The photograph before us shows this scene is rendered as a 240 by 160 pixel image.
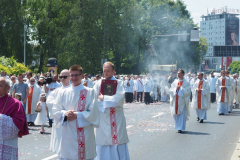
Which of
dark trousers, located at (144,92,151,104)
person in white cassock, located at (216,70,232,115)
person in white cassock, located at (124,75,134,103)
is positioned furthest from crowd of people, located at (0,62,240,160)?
person in white cassock, located at (124,75,134,103)

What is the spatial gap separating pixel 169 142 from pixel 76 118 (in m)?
5.48

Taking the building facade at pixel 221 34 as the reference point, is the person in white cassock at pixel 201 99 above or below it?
below

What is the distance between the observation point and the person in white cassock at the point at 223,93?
18.5 m

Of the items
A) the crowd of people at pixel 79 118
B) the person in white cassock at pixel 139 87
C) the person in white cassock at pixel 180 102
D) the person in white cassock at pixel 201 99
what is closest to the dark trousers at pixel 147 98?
the person in white cassock at pixel 139 87

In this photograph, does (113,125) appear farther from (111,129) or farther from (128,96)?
(128,96)

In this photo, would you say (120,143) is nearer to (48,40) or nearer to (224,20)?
(48,40)

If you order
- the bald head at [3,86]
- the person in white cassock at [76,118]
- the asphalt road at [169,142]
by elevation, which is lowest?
the asphalt road at [169,142]

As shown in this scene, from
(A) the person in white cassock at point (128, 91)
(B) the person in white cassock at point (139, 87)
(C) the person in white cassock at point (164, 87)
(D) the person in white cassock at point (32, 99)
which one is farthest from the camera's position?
(B) the person in white cassock at point (139, 87)

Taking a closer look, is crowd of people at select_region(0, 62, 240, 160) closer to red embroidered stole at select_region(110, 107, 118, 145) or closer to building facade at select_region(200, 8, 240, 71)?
red embroidered stole at select_region(110, 107, 118, 145)

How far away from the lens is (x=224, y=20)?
186875mm

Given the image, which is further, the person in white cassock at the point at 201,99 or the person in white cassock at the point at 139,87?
the person in white cassock at the point at 139,87

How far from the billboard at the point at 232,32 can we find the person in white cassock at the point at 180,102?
171229 millimetres

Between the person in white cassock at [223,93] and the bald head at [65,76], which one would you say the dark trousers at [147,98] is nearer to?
the person in white cassock at [223,93]

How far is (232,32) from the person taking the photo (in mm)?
181125
